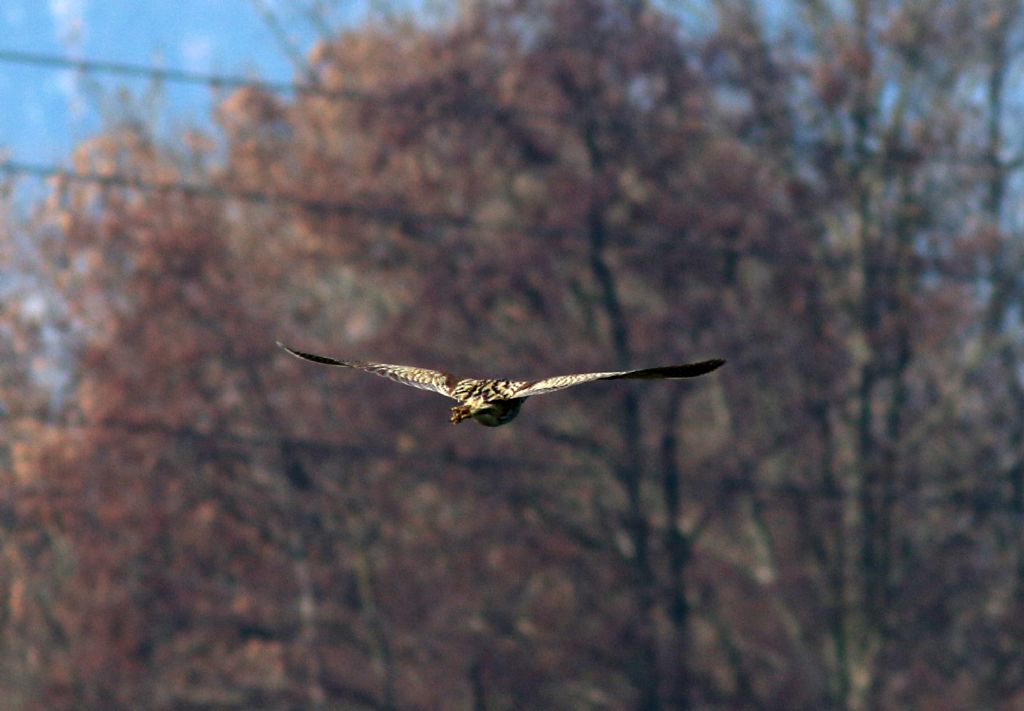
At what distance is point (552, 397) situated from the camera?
20.9 meters

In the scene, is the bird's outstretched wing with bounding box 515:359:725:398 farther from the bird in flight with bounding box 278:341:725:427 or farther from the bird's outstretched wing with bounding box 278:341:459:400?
the bird's outstretched wing with bounding box 278:341:459:400

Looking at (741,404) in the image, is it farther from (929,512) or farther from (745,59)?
(745,59)

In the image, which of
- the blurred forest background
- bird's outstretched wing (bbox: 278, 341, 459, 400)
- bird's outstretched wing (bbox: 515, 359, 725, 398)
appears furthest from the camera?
the blurred forest background

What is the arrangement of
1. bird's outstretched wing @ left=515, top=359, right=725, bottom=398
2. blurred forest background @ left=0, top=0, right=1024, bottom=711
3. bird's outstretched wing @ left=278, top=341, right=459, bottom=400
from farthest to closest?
1. blurred forest background @ left=0, top=0, right=1024, bottom=711
2. bird's outstretched wing @ left=278, top=341, right=459, bottom=400
3. bird's outstretched wing @ left=515, top=359, right=725, bottom=398

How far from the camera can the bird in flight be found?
2637mm

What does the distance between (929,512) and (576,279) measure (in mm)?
6094

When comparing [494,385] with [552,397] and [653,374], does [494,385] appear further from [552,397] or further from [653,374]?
[552,397]

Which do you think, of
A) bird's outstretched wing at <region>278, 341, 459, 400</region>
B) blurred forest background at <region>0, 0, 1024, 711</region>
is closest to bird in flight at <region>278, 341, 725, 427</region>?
bird's outstretched wing at <region>278, 341, 459, 400</region>

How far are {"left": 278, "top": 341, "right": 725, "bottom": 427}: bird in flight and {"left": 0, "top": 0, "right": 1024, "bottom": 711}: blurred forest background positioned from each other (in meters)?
15.7

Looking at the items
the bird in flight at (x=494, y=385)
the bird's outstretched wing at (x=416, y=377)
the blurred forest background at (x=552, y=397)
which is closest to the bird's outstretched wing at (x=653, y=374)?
the bird in flight at (x=494, y=385)

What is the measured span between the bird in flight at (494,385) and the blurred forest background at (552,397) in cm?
1572

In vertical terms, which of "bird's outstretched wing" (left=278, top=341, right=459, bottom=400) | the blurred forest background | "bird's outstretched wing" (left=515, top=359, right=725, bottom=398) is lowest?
"bird's outstretched wing" (left=515, top=359, right=725, bottom=398)

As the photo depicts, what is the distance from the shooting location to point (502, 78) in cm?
2166

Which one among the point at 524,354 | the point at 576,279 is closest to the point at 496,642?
the point at 524,354
